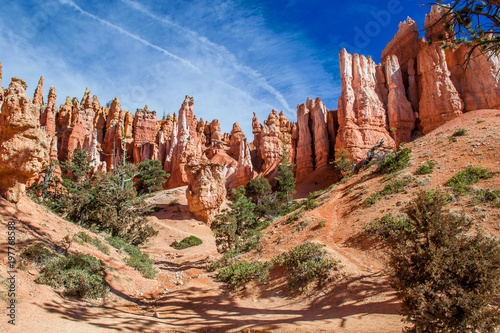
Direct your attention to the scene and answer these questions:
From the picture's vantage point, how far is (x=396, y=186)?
14547 mm

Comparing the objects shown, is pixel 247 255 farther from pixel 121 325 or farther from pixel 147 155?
pixel 147 155

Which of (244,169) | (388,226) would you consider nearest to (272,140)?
(244,169)

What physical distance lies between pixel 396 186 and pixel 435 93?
98.7ft

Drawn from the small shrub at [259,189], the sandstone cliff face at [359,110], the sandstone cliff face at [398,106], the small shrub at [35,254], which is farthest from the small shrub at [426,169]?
the sandstone cliff face at [398,106]

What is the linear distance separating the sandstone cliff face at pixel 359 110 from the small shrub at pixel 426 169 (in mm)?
22578

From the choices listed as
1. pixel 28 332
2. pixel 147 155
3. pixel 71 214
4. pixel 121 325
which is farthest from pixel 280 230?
pixel 147 155

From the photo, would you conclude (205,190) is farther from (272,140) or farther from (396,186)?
(272,140)

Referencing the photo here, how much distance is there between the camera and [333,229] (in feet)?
45.0

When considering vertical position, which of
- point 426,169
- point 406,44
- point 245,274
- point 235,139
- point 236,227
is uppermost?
point 406,44

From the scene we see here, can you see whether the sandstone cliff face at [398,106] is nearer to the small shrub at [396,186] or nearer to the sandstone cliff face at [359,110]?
the sandstone cliff face at [359,110]

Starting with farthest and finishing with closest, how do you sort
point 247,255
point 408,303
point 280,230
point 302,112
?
point 302,112 < point 280,230 < point 247,255 < point 408,303

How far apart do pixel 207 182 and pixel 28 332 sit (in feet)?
85.9

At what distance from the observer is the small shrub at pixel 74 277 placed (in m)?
7.69

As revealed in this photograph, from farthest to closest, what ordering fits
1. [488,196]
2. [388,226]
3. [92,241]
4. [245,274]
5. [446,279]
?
[92,241] → [245,274] → [388,226] → [488,196] → [446,279]
